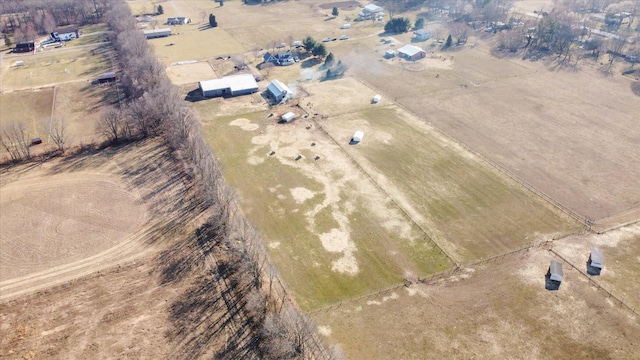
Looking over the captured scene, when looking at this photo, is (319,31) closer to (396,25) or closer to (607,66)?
(396,25)

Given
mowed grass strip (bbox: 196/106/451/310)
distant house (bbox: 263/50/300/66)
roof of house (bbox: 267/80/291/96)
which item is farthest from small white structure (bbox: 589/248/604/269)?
distant house (bbox: 263/50/300/66)

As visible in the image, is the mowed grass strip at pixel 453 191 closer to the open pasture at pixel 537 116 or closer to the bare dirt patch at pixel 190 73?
the open pasture at pixel 537 116

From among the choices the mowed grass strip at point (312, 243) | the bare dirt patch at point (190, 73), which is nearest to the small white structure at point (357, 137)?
the mowed grass strip at point (312, 243)

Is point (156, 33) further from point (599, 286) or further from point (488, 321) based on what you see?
point (599, 286)

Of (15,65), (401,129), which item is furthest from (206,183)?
(15,65)

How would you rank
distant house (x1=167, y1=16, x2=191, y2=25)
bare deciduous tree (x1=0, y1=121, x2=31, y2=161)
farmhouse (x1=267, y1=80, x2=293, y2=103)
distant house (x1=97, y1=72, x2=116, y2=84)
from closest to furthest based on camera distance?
bare deciduous tree (x1=0, y1=121, x2=31, y2=161) → farmhouse (x1=267, y1=80, x2=293, y2=103) → distant house (x1=97, y1=72, x2=116, y2=84) → distant house (x1=167, y1=16, x2=191, y2=25)

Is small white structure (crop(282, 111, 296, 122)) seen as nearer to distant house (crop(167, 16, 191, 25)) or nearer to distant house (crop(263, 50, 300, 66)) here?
distant house (crop(263, 50, 300, 66))
